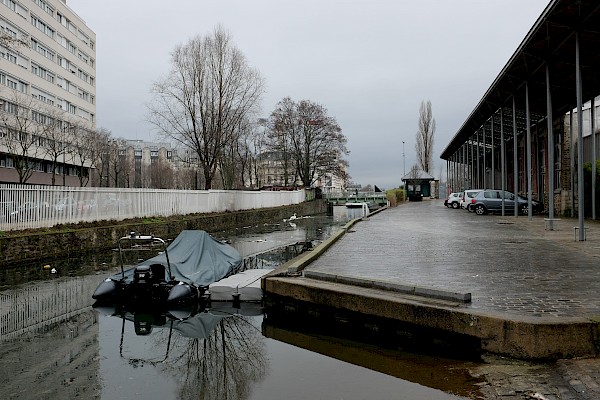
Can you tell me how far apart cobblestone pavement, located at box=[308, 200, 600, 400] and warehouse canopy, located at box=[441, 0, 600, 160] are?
6049mm

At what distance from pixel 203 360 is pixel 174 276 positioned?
166 inches

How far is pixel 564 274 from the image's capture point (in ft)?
29.7

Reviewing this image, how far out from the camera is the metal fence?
55.5ft

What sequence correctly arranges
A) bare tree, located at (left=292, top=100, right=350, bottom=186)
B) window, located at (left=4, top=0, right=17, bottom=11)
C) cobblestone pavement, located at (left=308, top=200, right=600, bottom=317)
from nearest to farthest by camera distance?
cobblestone pavement, located at (left=308, top=200, right=600, bottom=317), window, located at (left=4, top=0, right=17, bottom=11), bare tree, located at (left=292, top=100, right=350, bottom=186)

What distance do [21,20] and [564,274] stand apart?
→ 5034cm

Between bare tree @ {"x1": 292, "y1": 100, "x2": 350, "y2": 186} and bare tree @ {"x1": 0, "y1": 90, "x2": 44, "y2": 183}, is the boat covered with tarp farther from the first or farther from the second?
bare tree @ {"x1": 292, "y1": 100, "x2": 350, "y2": 186}

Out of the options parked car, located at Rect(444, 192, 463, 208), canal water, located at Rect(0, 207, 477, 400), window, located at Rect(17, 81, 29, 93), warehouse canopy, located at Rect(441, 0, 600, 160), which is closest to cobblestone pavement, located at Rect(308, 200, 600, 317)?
canal water, located at Rect(0, 207, 477, 400)

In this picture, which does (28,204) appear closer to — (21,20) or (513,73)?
(513,73)

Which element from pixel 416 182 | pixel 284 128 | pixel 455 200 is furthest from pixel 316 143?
pixel 455 200

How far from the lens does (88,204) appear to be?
68.0 feet

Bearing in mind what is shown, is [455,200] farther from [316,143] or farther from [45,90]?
[45,90]

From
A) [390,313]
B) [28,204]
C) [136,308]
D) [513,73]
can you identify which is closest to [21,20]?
[28,204]

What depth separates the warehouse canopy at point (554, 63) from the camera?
14922 millimetres

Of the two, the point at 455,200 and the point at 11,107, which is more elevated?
the point at 11,107
